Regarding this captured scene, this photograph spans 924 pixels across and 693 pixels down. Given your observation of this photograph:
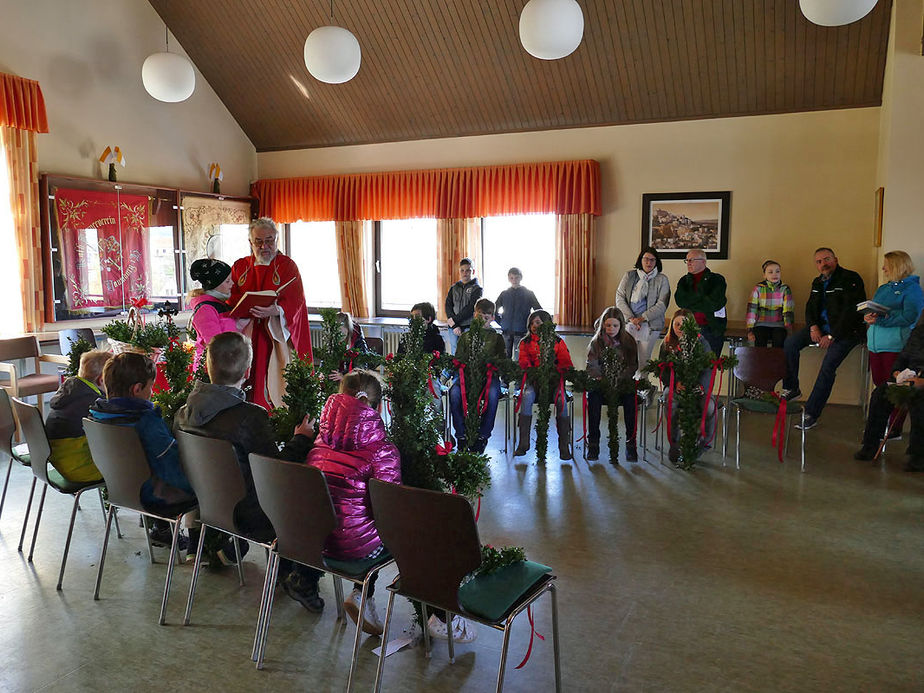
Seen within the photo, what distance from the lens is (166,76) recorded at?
678 cm

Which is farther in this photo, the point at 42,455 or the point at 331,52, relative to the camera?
the point at 331,52

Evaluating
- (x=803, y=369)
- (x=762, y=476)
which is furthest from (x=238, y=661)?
(x=803, y=369)

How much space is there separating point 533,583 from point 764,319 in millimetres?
5256

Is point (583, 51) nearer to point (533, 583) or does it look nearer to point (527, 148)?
point (527, 148)

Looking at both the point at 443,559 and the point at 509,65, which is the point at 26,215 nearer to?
the point at 509,65

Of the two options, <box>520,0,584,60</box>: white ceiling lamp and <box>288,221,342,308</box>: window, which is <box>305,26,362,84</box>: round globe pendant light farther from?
<box>288,221,342,308</box>: window

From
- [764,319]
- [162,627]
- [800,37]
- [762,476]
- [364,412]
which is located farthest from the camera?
[764,319]

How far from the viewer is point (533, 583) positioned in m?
2.40

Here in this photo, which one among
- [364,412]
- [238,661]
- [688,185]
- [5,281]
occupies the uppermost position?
[688,185]

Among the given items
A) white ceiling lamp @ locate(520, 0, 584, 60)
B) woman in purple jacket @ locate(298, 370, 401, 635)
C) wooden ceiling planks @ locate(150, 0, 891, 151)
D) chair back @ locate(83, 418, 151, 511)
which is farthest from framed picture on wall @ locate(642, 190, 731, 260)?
chair back @ locate(83, 418, 151, 511)

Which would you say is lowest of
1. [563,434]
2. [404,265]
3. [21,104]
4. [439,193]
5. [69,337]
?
[563,434]

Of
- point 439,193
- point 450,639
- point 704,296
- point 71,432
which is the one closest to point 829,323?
point 704,296

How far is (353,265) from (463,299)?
2.12m

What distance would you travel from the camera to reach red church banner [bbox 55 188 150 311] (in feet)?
23.2
